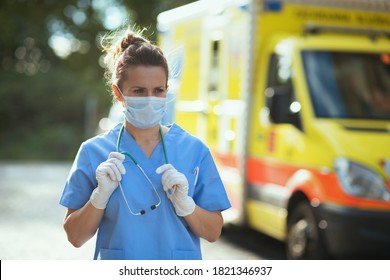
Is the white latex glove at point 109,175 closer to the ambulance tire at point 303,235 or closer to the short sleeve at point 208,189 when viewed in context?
the short sleeve at point 208,189

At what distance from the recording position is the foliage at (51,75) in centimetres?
2788

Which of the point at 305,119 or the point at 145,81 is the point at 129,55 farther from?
the point at 305,119

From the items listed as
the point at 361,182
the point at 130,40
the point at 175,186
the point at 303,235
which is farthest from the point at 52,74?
the point at 175,186

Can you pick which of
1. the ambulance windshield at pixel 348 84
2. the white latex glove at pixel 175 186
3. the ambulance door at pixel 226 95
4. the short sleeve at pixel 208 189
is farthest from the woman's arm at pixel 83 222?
the ambulance door at pixel 226 95

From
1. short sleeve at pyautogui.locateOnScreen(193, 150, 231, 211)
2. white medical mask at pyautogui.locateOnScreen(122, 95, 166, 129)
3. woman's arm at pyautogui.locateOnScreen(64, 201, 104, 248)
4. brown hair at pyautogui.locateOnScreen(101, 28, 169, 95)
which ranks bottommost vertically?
woman's arm at pyautogui.locateOnScreen(64, 201, 104, 248)

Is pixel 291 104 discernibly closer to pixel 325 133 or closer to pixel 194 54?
pixel 325 133

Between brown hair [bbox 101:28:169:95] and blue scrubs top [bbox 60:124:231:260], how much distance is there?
0.22m

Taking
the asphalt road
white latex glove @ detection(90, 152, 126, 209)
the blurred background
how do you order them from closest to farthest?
white latex glove @ detection(90, 152, 126, 209)
the asphalt road
the blurred background

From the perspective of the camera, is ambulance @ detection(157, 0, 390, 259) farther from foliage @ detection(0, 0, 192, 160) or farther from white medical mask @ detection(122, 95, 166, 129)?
foliage @ detection(0, 0, 192, 160)

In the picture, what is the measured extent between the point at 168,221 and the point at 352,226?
4242 millimetres

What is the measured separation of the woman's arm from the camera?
120 inches

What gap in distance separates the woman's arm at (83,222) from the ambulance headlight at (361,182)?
13.8 ft

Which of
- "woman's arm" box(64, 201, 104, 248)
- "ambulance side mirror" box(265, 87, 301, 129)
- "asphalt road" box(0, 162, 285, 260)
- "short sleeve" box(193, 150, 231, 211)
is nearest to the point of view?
"woman's arm" box(64, 201, 104, 248)

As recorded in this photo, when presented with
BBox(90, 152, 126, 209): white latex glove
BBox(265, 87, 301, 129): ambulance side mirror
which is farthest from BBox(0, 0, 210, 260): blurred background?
BBox(90, 152, 126, 209): white latex glove
